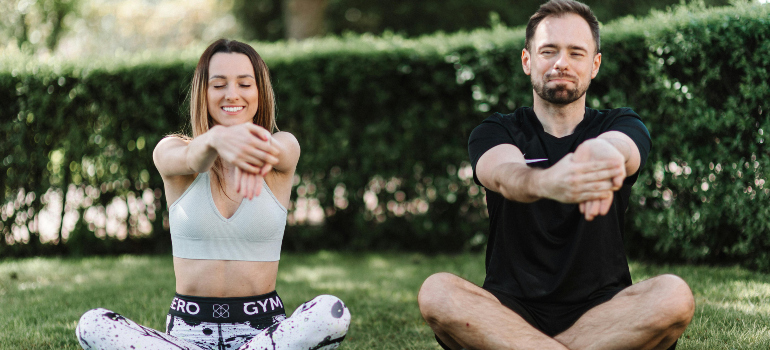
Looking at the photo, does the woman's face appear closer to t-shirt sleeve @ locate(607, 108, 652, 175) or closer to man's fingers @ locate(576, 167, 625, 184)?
man's fingers @ locate(576, 167, 625, 184)

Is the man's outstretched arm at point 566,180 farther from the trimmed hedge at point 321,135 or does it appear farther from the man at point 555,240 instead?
the trimmed hedge at point 321,135

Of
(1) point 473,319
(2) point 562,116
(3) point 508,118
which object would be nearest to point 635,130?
(2) point 562,116

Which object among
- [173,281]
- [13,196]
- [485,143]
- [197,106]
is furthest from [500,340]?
[13,196]

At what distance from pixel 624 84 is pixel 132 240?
5.67 m

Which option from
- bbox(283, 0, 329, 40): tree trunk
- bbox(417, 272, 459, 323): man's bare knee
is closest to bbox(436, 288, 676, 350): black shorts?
bbox(417, 272, 459, 323): man's bare knee

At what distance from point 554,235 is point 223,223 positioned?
1578 mm

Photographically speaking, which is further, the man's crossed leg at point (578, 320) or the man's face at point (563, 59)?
the man's face at point (563, 59)

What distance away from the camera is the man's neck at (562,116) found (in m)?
2.90

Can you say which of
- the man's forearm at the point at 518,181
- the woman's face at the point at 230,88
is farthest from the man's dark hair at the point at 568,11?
the woman's face at the point at 230,88

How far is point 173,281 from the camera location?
5.29 meters

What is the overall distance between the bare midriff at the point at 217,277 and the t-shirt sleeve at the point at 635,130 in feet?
6.02

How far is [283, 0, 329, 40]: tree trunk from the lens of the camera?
1313 centimetres

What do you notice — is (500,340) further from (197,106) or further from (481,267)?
(481,267)

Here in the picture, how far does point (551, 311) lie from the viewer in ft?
8.98
